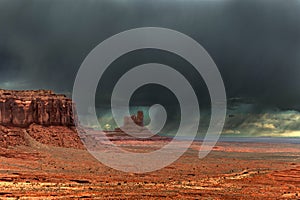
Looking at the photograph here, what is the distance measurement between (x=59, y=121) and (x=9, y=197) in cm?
5744

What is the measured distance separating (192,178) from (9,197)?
20.6m

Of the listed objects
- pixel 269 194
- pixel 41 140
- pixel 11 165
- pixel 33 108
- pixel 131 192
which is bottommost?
pixel 269 194

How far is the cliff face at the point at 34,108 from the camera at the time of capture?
70938 millimetres

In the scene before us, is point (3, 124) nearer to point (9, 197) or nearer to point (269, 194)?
point (9, 197)

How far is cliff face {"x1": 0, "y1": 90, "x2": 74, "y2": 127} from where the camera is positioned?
2793 inches

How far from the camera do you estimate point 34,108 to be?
7588cm

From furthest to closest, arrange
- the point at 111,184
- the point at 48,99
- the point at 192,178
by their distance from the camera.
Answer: the point at 48,99
the point at 192,178
the point at 111,184

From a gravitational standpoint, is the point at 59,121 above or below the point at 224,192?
above

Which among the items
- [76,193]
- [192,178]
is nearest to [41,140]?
[192,178]

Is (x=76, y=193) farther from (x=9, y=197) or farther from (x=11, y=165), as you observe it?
(x=11, y=165)

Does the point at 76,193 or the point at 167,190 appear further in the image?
the point at 167,190

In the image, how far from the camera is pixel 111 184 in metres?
32.7

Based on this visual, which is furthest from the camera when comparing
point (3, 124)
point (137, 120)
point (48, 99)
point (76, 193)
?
point (137, 120)

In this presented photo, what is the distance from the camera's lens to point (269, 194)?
A: 30.1 m
